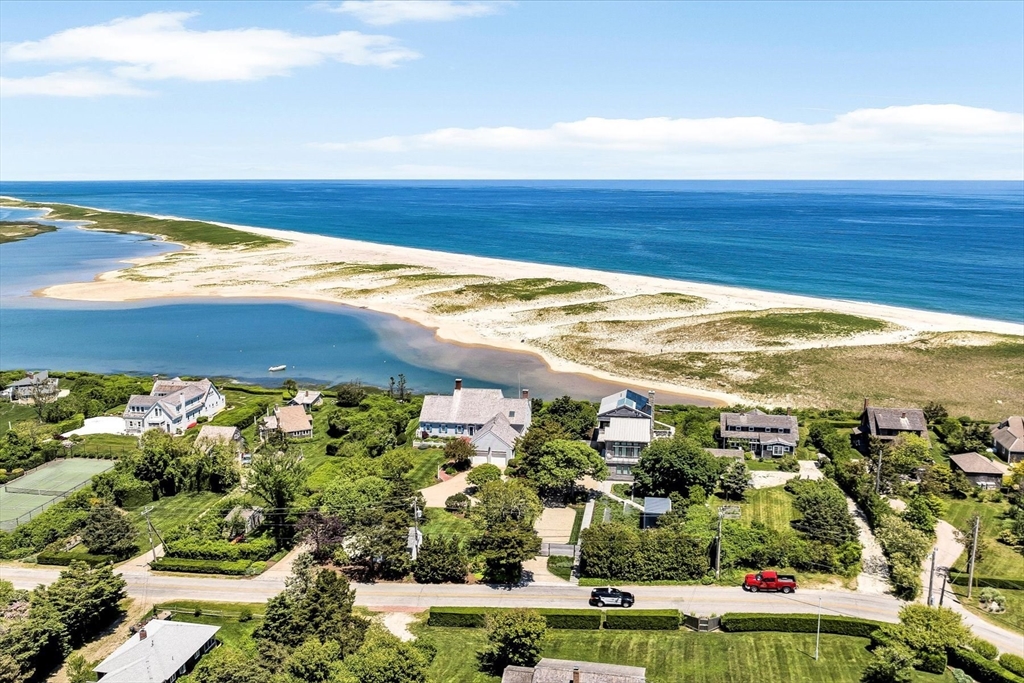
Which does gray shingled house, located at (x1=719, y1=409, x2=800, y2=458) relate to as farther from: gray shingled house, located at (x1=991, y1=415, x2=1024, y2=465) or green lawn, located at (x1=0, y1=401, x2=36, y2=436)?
green lawn, located at (x1=0, y1=401, x2=36, y2=436)

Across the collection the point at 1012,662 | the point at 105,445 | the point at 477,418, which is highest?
the point at 477,418

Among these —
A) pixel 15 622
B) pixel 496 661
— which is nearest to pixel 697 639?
pixel 496 661

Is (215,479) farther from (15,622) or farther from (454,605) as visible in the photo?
(454,605)

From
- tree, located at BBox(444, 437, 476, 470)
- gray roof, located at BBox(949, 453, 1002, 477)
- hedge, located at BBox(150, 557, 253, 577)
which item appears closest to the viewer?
hedge, located at BBox(150, 557, 253, 577)

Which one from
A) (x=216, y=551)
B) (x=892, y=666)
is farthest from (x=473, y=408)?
(x=892, y=666)

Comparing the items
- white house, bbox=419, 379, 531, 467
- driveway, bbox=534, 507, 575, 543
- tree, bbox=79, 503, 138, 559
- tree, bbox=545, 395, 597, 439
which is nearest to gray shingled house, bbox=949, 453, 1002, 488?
tree, bbox=545, 395, 597, 439

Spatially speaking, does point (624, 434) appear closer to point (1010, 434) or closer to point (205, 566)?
point (205, 566)

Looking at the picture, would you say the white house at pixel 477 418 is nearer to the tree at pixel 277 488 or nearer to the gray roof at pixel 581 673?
the tree at pixel 277 488

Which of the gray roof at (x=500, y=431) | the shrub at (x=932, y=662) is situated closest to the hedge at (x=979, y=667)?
the shrub at (x=932, y=662)
